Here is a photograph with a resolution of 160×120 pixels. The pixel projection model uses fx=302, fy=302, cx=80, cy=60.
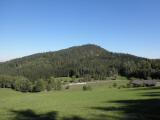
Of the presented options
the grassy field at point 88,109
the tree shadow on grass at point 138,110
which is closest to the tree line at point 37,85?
the grassy field at point 88,109

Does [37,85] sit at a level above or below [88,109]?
above

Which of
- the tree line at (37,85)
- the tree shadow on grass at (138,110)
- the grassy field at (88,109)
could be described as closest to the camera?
the tree shadow on grass at (138,110)

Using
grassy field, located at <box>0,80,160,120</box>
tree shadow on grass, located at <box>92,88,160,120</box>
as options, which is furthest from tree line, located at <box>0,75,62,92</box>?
tree shadow on grass, located at <box>92,88,160,120</box>

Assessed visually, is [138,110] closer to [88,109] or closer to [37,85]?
[88,109]

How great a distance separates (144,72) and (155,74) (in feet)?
23.8

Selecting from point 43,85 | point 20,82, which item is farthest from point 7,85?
point 43,85

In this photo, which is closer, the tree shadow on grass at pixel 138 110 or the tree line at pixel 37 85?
the tree shadow on grass at pixel 138 110

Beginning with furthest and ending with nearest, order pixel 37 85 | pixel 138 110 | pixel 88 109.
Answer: pixel 37 85
pixel 88 109
pixel 138 110

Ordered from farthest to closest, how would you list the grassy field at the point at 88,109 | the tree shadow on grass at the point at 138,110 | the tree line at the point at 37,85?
the tree line at the point at 37,85 → the grassy field at the point at 88,109 → the tree shadow on grass at the point at 138,110

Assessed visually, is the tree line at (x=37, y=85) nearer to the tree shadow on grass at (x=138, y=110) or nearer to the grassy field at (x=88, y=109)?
the grassy field at (x=88, y=109)

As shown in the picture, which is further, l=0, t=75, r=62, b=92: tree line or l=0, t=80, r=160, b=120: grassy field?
l=0, t=75, r=62, b=92: tree line

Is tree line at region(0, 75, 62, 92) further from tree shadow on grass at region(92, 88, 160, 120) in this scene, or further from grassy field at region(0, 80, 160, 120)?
tree shadow on grass at region(92, 88, 160, 120)

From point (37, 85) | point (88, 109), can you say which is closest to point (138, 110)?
point (88, 109)

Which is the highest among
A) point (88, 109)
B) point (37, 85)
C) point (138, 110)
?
point (37, 85)
